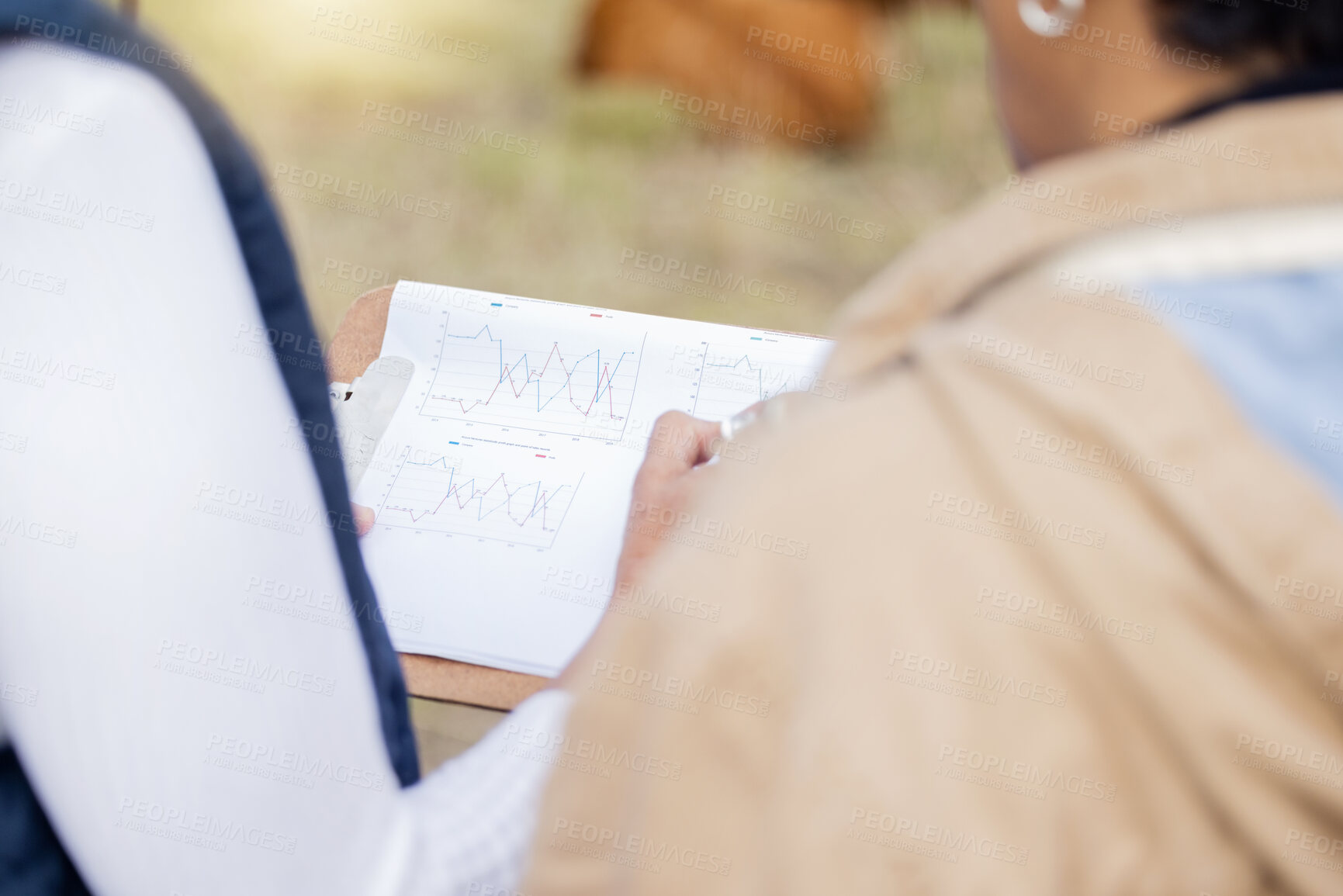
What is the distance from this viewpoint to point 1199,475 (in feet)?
1.19

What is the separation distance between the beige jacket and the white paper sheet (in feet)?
1.48

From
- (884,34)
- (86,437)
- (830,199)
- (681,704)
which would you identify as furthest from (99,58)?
(884,34)

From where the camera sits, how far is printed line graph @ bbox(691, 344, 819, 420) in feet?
3.38

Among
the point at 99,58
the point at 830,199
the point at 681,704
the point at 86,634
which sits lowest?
the point at 830,199

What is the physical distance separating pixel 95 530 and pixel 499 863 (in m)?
0.35

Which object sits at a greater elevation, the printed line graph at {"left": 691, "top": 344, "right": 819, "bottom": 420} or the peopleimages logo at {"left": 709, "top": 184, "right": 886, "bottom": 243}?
the printed line graph at {"left": 691, "top": 344, "right": 819, "bottom": 420}

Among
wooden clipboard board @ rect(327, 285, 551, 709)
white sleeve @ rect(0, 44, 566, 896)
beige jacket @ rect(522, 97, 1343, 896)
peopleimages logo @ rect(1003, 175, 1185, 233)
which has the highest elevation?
peopleimages logo @ rect(1003, 175, 1185, 233)

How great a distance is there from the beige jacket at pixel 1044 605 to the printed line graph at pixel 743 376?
61cm

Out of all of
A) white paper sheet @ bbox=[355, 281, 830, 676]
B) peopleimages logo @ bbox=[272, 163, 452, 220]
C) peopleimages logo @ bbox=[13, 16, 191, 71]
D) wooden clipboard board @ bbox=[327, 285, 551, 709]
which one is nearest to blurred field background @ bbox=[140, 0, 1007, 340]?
peopleimages logo @ bbox=[272, 163, 452, 220]

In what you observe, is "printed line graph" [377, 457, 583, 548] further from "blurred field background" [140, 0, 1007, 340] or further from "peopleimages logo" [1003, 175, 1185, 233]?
"blurred field background" [140, 0, 1007, 340]

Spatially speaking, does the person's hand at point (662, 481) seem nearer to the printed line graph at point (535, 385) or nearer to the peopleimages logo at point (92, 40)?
the printed line graph at point (535, 385)

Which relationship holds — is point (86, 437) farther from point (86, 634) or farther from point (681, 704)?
point (681, 704)

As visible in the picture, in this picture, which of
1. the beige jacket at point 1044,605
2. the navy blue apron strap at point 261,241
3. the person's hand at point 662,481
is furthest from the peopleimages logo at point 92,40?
the person's hand at point 662,481

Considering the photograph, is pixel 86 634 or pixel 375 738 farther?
pixel 375 738
